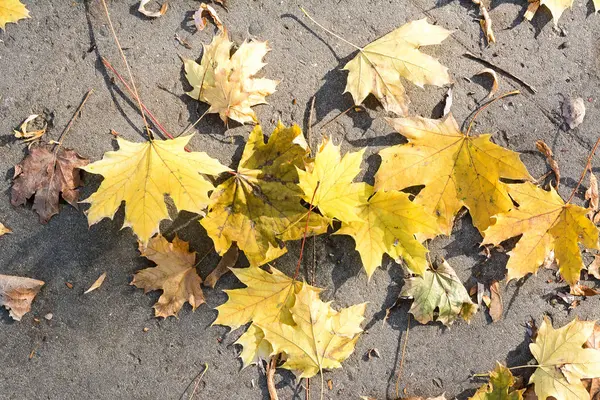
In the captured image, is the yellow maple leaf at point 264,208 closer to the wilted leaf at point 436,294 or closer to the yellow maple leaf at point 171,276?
the yellow maple leaf at point 171,276

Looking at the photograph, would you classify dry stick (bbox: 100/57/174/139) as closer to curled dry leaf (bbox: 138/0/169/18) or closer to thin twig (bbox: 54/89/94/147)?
thin twig (bbox: 54/89/94/147)

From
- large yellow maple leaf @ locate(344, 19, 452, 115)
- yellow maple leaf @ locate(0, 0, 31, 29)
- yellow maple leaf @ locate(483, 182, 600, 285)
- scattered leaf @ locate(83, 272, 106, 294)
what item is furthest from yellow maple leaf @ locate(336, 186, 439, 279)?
yellow maple leaf @ locate(0, 0, 31, 29)

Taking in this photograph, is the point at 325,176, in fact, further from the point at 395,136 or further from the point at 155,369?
the point at 155,369

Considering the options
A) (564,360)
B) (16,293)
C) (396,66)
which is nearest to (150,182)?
(16,293)

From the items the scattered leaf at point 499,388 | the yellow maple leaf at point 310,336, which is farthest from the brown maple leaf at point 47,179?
the scattered leaf at point 499,388

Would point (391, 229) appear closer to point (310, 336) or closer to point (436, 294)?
point (436, 294)

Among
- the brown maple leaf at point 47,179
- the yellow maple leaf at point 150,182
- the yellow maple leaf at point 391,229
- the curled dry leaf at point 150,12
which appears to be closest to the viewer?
the yellow maple leaf at point 150,182
